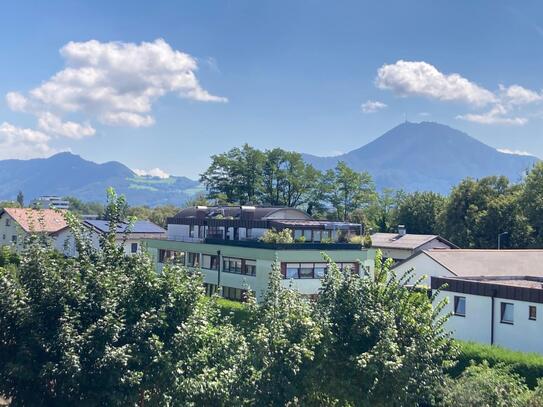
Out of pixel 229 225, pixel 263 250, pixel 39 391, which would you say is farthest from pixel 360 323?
pixel 229 225

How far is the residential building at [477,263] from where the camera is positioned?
130 ft

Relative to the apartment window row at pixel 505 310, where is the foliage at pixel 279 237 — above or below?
above

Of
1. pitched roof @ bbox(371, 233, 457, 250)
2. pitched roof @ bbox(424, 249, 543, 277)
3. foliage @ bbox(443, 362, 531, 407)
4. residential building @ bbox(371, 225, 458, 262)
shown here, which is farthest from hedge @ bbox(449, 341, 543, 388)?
pitched roof @ bbox(371, 233, 457, 250)

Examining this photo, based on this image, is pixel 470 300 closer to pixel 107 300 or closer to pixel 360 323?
pixel 360 323

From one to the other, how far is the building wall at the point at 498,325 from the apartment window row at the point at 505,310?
102 mm

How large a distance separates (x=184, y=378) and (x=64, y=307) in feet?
10.3

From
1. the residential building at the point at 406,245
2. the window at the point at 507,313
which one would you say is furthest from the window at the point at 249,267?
the residential building at the point at 406,245

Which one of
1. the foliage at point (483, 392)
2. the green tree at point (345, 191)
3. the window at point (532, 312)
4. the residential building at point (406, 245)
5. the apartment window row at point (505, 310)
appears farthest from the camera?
the green tree at point (345, 191)

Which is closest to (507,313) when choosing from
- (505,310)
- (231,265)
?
(505,310)

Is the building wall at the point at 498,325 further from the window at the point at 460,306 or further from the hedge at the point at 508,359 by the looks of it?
the hedge at the point at 508,359

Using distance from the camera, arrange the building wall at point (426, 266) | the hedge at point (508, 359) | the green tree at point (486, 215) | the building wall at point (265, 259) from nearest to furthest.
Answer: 1. the hedge at point (508, 359)
2. the building wall at point (426, 266)
3. the building wall at point (265, 259)
4. the green tree at point (486, 215)

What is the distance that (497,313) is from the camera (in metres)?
29.7

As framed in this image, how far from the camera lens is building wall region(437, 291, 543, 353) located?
2802 cm

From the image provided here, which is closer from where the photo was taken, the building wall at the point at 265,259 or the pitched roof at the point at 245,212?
the building wall at the point at 265,259
